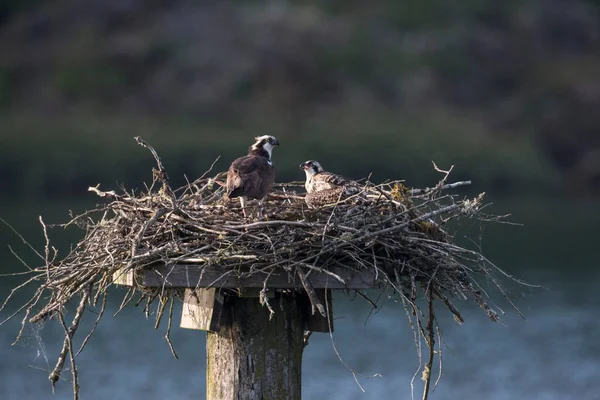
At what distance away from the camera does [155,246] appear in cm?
514

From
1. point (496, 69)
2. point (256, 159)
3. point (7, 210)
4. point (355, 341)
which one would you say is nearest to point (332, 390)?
point (355, 341)

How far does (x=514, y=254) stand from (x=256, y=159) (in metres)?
17.3

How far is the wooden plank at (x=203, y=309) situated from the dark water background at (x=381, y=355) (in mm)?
6972

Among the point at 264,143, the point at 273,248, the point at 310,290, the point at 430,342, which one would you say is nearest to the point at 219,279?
the point at 273,248

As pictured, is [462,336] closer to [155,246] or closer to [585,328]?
[585,328]

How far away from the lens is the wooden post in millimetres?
5102

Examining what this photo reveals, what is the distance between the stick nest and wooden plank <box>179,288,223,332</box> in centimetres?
17

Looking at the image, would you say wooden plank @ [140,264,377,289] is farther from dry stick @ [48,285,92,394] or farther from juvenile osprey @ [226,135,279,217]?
juvenile osprey @ [226,135,279,217]

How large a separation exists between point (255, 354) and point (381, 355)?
10578 mm

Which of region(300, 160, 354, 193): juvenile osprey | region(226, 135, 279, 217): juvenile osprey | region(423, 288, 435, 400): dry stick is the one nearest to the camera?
region(423, 288, 435, 400): dry stick

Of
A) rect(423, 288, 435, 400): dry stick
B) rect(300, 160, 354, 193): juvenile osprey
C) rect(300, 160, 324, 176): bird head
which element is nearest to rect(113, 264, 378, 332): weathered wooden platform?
rect(423, 288, 435, 400): dry stick

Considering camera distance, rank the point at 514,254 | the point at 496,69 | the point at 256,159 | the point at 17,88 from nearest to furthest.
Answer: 1. the point at 256,159
2. the point at 514,254
3. the point at 17,88
4. the point at 496,69

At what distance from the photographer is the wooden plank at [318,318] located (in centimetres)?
529

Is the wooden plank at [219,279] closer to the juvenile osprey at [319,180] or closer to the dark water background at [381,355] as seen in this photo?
the juvenile osprey at [319,180]
